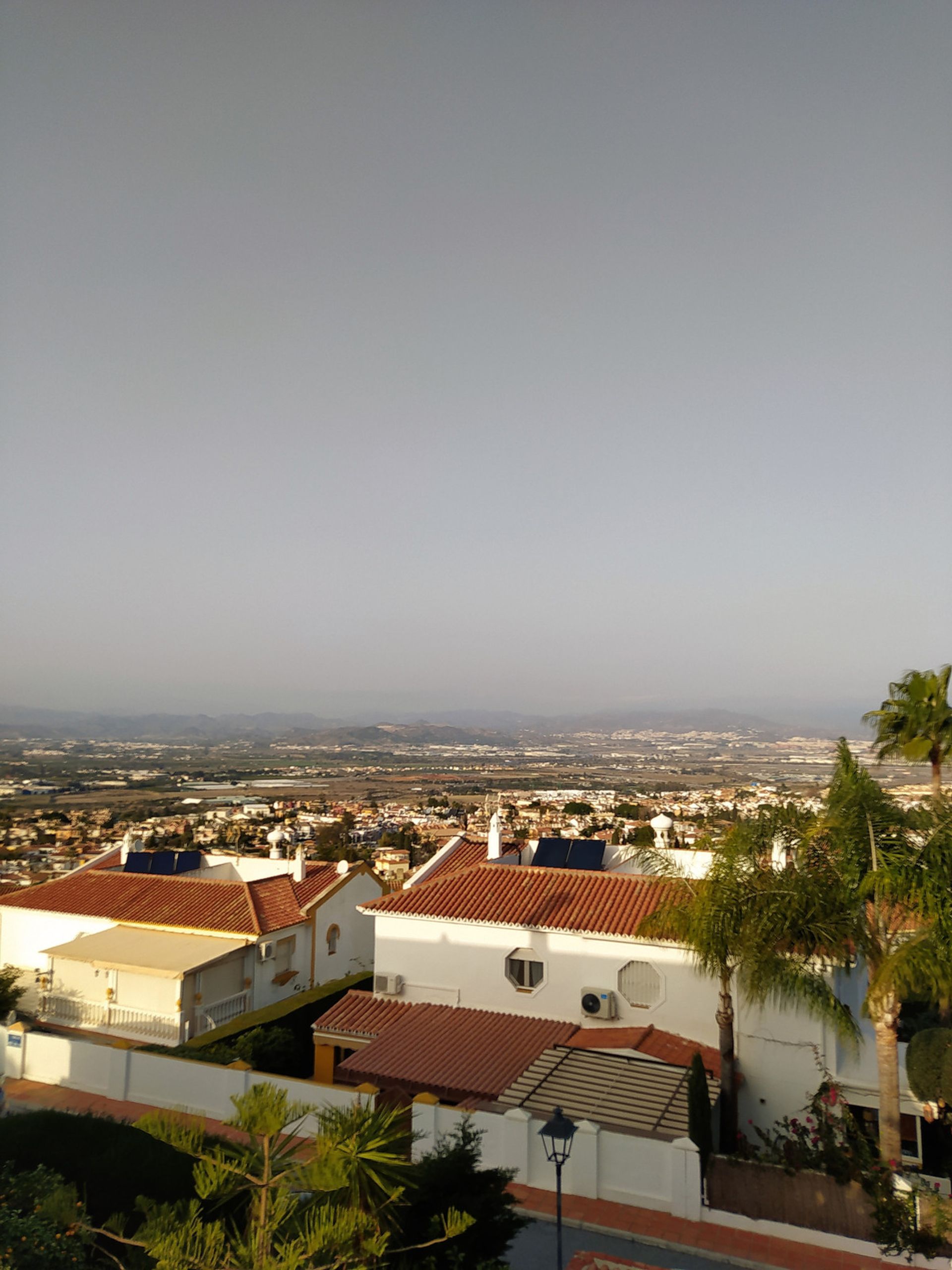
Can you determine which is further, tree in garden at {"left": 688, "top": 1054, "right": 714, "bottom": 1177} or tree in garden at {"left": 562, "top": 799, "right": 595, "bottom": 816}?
tree in garden at {"left": 562, "top": 799, "right": 595, "bottom": 816}

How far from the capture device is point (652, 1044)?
14836mm

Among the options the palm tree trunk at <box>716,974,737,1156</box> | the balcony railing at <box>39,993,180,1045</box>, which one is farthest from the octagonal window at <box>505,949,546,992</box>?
the balcony railing at <box>39,993,180,1045</box>

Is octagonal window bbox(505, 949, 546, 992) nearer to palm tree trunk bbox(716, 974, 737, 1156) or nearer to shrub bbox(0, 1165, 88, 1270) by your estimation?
palm tree trunk bbox(716, 974, 737, 1156)

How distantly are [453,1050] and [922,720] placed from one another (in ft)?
42.5

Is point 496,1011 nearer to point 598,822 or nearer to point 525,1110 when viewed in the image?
point 525,1110

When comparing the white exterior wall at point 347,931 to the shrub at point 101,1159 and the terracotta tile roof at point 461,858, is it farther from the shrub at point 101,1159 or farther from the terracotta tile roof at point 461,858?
the shrub at point 101,1159

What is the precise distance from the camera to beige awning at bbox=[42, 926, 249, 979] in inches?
746

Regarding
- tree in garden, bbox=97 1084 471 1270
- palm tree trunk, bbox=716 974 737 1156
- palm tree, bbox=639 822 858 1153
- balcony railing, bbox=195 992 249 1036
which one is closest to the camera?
tree in garden, bbox=97 1084 471 1270

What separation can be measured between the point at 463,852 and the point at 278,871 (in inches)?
244

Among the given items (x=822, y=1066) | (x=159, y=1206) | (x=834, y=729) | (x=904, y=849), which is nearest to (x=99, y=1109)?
(x=159, y=1206)

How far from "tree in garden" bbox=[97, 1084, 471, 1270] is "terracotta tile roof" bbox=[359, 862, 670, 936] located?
10.6 metres

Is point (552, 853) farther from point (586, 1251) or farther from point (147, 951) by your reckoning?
point (586, 1251)

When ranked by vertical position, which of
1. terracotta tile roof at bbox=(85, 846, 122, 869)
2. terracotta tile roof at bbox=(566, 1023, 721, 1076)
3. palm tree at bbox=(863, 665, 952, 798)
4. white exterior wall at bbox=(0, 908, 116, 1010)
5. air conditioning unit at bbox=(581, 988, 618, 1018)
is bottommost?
white exterior wall at bbox=(0, 908, 116, 1010)

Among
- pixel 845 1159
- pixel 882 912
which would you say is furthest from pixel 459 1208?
pixel 882 912
